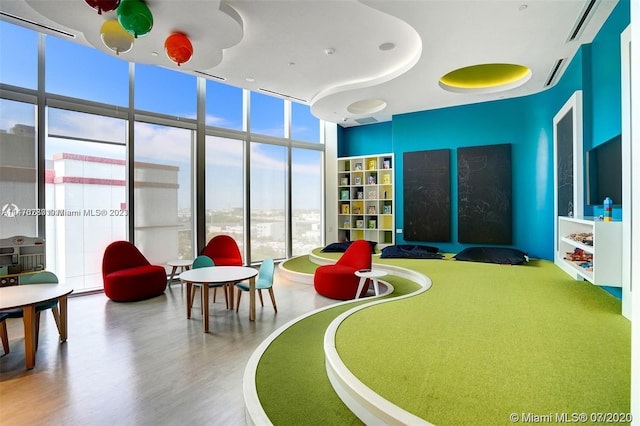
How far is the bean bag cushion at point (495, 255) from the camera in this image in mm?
5887

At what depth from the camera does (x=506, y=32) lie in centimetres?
402

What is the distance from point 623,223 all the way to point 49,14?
5.97m

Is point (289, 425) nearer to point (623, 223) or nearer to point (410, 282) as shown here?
point (623, 223)

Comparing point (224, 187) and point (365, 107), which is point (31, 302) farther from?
point (365, 107)

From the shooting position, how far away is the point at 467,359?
225 cm

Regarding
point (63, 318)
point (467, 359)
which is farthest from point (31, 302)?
point (467, 359)

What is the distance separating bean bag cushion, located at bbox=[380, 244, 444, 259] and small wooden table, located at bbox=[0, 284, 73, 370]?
17.3 feet

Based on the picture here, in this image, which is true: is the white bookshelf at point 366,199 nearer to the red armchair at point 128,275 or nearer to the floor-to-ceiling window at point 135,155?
the floor-to-ceiling window at point 135,155

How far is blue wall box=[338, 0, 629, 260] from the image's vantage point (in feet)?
12.9

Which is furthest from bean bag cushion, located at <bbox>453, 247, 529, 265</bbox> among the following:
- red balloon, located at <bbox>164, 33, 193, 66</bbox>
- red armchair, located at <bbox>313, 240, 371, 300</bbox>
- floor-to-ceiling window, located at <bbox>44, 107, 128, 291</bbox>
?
floor-to-ceiling window, located at <bbox>44, 107, 128, 291</bbox>

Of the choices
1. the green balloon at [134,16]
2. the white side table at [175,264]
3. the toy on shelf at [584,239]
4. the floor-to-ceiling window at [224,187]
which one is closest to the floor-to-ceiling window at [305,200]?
the floor-to-ceiling window at [224,187]

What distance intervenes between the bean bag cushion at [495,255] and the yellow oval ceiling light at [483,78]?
3.07 m

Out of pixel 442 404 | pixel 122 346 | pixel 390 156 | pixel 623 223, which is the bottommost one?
pixel 122 346

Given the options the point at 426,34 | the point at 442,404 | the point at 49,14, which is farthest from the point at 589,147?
the point at 49,14
